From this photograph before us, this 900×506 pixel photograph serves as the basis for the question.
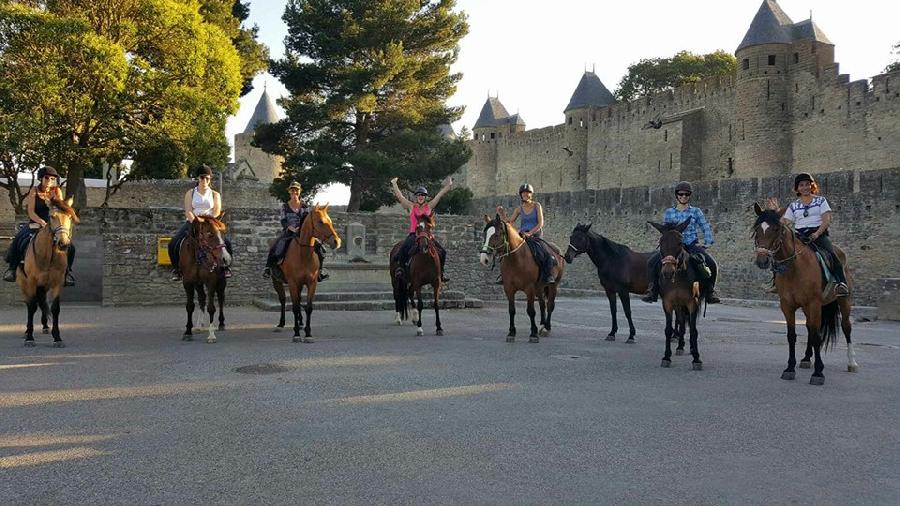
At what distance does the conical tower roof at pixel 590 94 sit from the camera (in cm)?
5594

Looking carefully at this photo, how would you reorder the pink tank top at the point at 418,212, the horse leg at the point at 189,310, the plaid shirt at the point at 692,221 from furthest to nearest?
the pink tank top at the point at 418,212, the horse leg at the point at 189,310, the plaid shirt at the point at 692,221

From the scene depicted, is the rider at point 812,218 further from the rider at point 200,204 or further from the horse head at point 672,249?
the rider at point 200,204

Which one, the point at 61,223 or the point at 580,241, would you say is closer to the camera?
the point at 61,223

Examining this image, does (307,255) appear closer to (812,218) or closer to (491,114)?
(812,218)

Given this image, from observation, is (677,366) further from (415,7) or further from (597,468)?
(415,7)

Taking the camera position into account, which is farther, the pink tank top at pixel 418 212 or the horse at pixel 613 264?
the pink tank top at pixel 418 212

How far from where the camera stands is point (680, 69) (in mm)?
→ 56125

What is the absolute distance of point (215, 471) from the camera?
153 inches

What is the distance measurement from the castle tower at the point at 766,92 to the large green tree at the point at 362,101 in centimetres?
1982

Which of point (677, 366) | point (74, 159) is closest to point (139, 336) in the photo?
point (677, 366)

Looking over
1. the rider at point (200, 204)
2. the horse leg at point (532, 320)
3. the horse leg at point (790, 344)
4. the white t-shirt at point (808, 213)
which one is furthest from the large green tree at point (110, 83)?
the horse leg at point (790, 344)

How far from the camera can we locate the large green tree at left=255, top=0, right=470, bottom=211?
85.1 ft

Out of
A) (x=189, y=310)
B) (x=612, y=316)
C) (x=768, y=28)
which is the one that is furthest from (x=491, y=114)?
(x=189, y=310)

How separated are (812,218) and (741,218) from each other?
66.6ft
